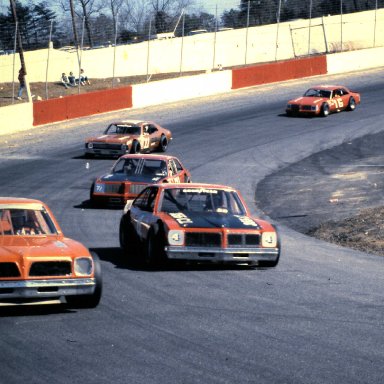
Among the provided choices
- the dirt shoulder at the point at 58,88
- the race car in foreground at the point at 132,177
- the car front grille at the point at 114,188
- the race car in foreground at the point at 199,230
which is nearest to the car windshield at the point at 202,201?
the race car in foreground at the point at 199,230

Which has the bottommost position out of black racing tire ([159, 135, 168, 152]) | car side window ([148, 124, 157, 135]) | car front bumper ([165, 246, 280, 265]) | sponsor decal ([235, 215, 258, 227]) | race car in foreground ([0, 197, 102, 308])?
black racing tire ([159, 135, 168, 152])

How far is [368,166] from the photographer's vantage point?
99.6 feet

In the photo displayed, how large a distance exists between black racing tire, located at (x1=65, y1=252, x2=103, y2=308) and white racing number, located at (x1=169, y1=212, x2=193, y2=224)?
Result: 132 inches

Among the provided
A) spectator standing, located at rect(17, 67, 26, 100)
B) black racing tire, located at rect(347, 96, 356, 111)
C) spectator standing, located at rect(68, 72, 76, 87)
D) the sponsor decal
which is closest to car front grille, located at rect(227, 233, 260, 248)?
the sponsor decal

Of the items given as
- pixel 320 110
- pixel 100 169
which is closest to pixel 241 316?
pixel 100 169

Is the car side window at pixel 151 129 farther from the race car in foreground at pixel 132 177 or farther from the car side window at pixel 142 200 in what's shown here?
the car side window at pixel 142 200

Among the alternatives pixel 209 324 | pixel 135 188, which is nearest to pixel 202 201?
pixel 209 324

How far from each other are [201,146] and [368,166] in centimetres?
686

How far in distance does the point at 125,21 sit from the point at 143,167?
2858 centimetres

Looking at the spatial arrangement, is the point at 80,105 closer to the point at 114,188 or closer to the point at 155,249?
the point at 114,188

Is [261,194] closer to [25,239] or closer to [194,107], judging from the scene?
[25,239]

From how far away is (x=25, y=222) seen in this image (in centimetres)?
1206

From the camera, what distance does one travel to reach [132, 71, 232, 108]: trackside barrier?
4422cm

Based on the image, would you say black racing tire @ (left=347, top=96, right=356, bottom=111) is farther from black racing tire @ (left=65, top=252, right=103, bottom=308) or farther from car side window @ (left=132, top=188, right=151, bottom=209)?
black racing tire @ (left=65, top=252, right=103, bottom=308)
